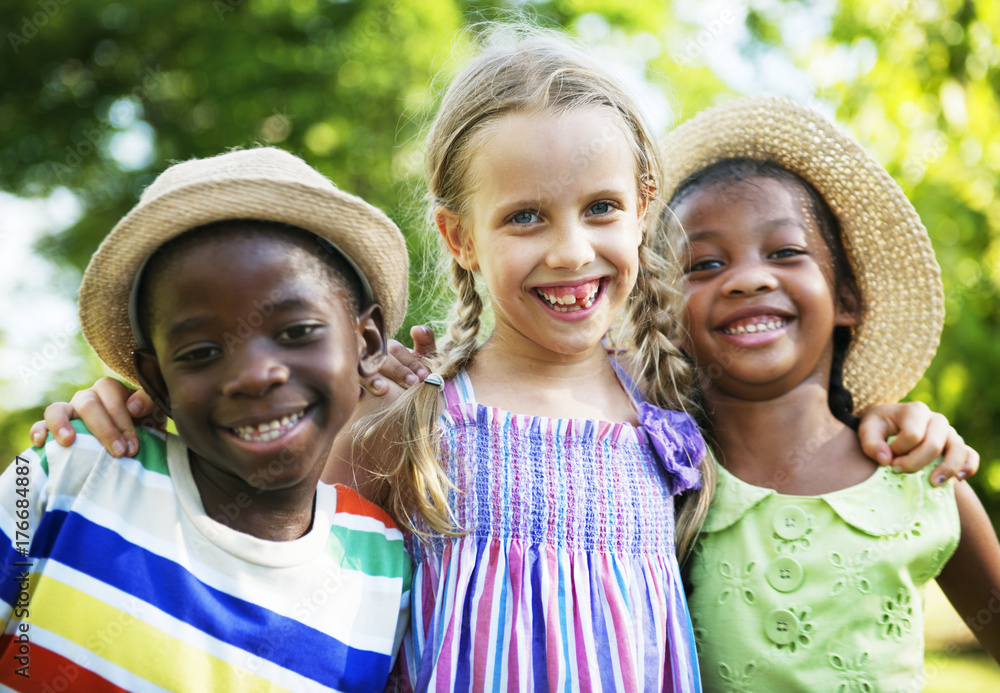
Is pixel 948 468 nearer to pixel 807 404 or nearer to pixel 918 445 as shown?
pixel 918 445

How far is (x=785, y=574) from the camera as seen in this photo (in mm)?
2174

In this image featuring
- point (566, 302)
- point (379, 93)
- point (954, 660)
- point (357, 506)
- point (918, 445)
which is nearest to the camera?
point (357, 506)

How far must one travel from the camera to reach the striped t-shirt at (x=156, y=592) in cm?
164

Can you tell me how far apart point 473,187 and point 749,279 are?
2.77 ft

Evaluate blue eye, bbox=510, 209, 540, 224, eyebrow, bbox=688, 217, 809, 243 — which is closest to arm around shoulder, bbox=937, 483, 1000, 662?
eyebrow, bbox=688, 217, 809, 243

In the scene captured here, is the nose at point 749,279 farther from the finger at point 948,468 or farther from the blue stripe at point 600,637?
the blue stripe at point 600,637

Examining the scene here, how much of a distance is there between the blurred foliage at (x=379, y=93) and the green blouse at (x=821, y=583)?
6.25 ft

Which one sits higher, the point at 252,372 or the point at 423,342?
the point at 423,342

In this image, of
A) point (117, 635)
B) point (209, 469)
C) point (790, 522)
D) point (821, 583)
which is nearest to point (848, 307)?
point (790, 522)

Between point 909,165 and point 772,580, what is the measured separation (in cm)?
392

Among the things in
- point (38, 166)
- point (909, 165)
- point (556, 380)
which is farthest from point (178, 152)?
point (556, 380)

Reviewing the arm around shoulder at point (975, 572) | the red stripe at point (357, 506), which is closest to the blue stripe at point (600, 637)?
the red stripe at point (357, 506)

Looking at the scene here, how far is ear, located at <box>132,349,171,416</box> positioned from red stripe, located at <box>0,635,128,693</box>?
1.77 ft

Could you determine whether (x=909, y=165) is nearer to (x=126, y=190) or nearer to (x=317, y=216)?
(x=317, y=216)
